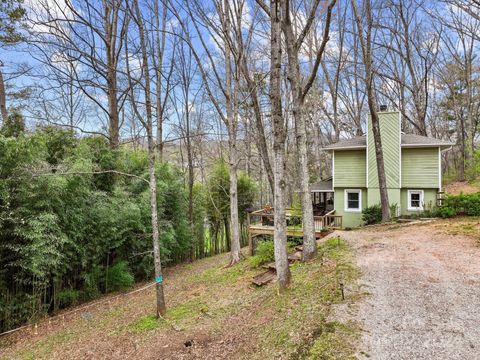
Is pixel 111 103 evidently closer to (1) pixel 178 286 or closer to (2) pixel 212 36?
(2) pixel 212 36

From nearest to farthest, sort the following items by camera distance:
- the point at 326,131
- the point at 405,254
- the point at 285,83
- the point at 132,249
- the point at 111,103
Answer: the point at 405,254 → the point at 132,249 → the point at 111,103 → the point at 285,83 → the point at 326,131

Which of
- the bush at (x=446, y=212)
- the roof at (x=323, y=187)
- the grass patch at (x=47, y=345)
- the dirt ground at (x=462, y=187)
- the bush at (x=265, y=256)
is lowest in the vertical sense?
the grass patch at (x=47, y=345)

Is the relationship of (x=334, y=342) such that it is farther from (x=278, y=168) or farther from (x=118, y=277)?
(x=118, y=277)

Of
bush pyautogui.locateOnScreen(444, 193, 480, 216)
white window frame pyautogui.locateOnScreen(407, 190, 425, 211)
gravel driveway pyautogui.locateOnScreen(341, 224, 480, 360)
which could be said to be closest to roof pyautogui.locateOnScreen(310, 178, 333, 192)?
white window frame pyautogui.locateOnScreen(407, 190, 425, 211)

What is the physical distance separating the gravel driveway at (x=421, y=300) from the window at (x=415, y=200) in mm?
5335

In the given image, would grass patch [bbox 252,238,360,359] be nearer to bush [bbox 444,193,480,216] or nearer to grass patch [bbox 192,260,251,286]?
grass patch [bbox 192,260,251,286]

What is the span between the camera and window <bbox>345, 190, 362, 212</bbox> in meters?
13.5

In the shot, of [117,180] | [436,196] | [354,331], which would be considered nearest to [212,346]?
[354,331]

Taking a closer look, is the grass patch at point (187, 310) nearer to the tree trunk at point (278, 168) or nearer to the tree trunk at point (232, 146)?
the tree trunk at point (278, 168)

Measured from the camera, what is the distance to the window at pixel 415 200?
41.4ft

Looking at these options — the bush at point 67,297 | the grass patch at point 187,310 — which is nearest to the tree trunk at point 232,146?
the grass patch at point 187,310

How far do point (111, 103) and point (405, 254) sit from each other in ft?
34.5

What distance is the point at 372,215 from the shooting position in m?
12.5

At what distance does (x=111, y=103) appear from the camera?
1031 centimetres
